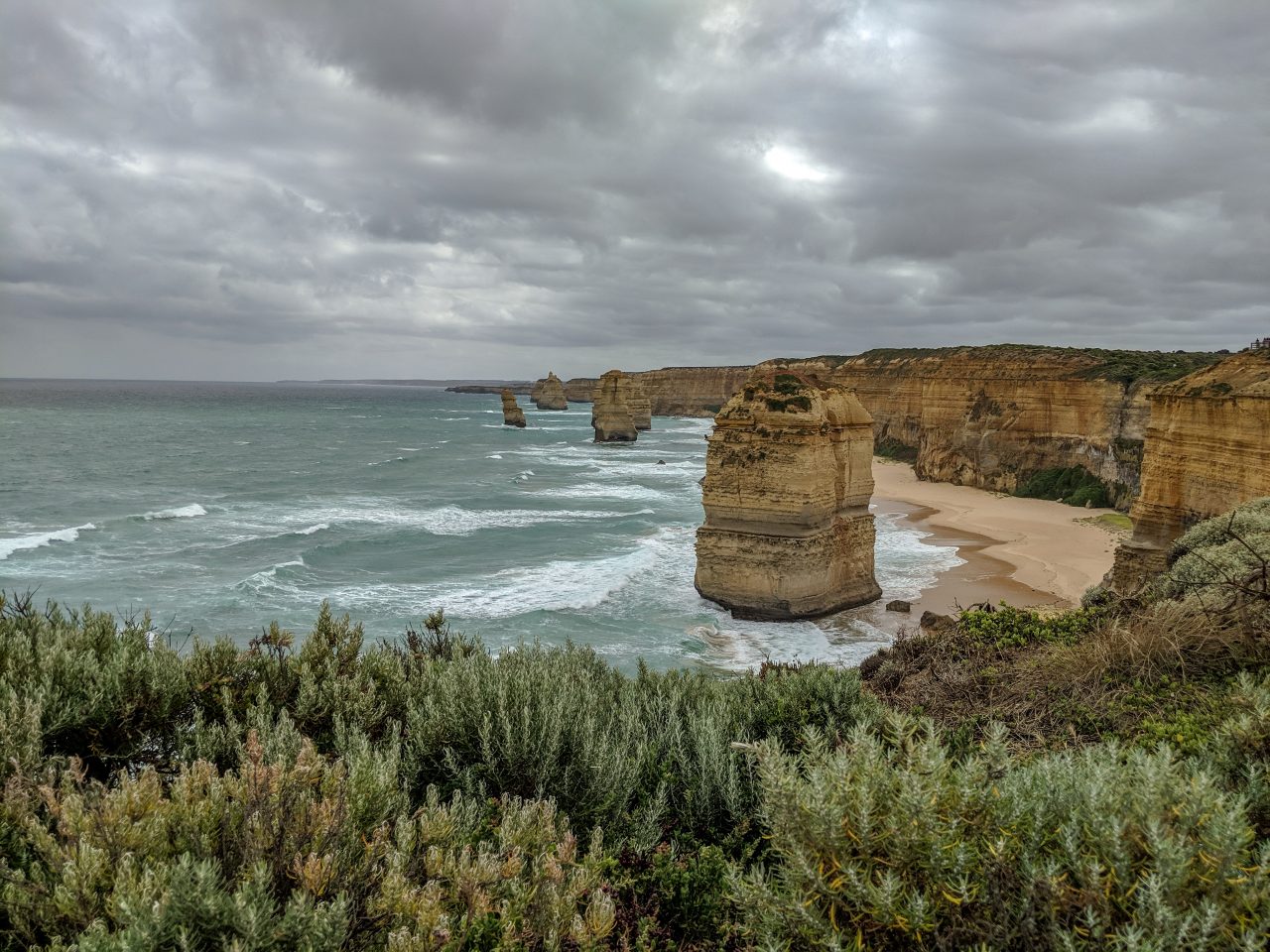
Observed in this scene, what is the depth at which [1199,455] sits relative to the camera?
16.2m

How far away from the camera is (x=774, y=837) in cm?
273

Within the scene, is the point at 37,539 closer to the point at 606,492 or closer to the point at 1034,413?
the point at 606,492

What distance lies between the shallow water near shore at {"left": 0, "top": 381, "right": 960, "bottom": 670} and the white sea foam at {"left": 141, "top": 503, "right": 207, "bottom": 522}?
0.12 meters

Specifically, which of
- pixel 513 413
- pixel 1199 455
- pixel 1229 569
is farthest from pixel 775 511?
pixel 513 413

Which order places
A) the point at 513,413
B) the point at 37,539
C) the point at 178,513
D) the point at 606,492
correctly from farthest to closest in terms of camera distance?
the point at 513,413 → the point at 606,492 → the point at 178,513 → the point at 37,539

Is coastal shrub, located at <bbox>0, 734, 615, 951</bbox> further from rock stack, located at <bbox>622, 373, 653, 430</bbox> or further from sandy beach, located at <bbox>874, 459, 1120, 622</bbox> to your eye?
rock stack, located at <bbox>622, 373, 653, 430</bbox>

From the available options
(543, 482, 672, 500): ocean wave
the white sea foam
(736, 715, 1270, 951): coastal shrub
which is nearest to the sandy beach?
(543, 482, 672, 500): ocean wave

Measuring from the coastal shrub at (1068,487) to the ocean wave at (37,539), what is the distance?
1776 inches

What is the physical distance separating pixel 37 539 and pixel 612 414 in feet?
188

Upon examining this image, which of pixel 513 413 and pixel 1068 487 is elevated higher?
pixel 513 413

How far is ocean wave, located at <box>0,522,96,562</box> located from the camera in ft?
87.1

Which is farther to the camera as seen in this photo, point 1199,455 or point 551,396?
point 551,396

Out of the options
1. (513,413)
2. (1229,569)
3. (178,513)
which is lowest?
(178,513)

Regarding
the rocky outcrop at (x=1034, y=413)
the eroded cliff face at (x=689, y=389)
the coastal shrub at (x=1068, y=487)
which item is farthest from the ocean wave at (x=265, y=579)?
the eroded cliff face at (x=689, y=389)
